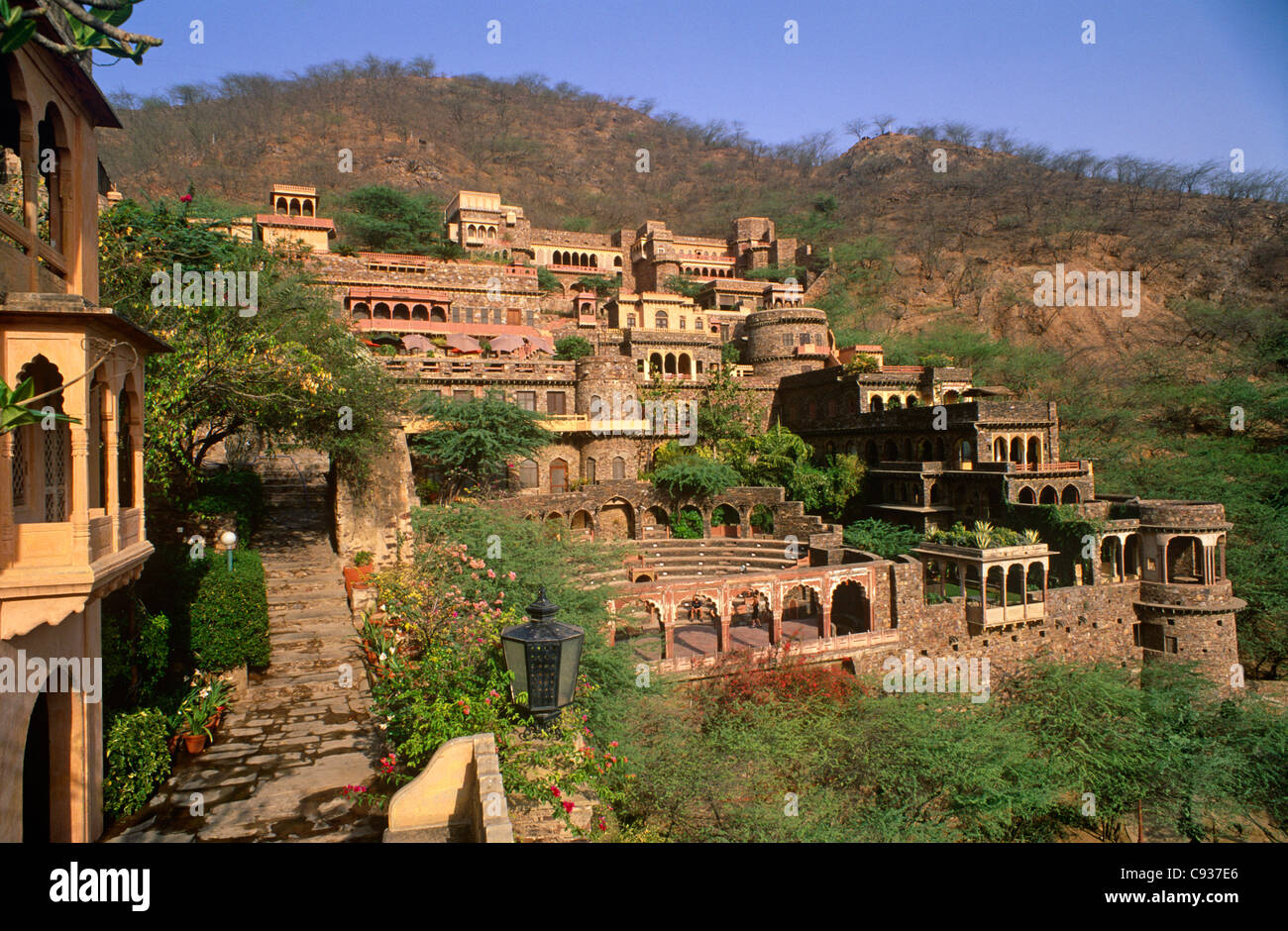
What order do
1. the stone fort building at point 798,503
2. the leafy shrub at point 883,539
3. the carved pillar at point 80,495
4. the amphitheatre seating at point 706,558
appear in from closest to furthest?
the carved pillar at point 80,495, the stone fort building at point 798,503, the amphitheatre seating at point 706,558, the leafy shrub at point 883,539

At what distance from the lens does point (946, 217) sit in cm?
7294

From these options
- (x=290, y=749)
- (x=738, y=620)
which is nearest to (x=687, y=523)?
(x=738, y=620)

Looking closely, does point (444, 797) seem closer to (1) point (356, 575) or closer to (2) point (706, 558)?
(1) point (356, 575)

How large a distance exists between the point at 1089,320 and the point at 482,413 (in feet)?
161

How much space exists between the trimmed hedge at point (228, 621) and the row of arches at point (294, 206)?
1867 inches

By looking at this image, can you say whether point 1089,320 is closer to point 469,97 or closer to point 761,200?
point 761,200

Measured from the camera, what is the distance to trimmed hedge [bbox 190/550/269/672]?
1352 cm

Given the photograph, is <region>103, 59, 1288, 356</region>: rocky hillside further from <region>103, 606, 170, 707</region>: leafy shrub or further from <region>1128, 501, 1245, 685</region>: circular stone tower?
<region>103, 606, 170, 707</region>: leafy shrub

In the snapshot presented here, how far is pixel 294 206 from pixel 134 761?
55.3 meters

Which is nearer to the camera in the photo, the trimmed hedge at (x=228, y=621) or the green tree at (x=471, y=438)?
the trimmed hedge at (x=228, y=621)

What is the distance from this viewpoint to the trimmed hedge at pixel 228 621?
44.4 ft

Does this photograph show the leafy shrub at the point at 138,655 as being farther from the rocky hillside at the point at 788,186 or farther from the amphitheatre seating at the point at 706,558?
the rocky hillside at the point at 788,186

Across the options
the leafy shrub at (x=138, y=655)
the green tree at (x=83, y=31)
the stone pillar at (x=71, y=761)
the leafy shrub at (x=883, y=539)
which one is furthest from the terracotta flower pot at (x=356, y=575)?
the leafy shrub at (x=883, y=539)
